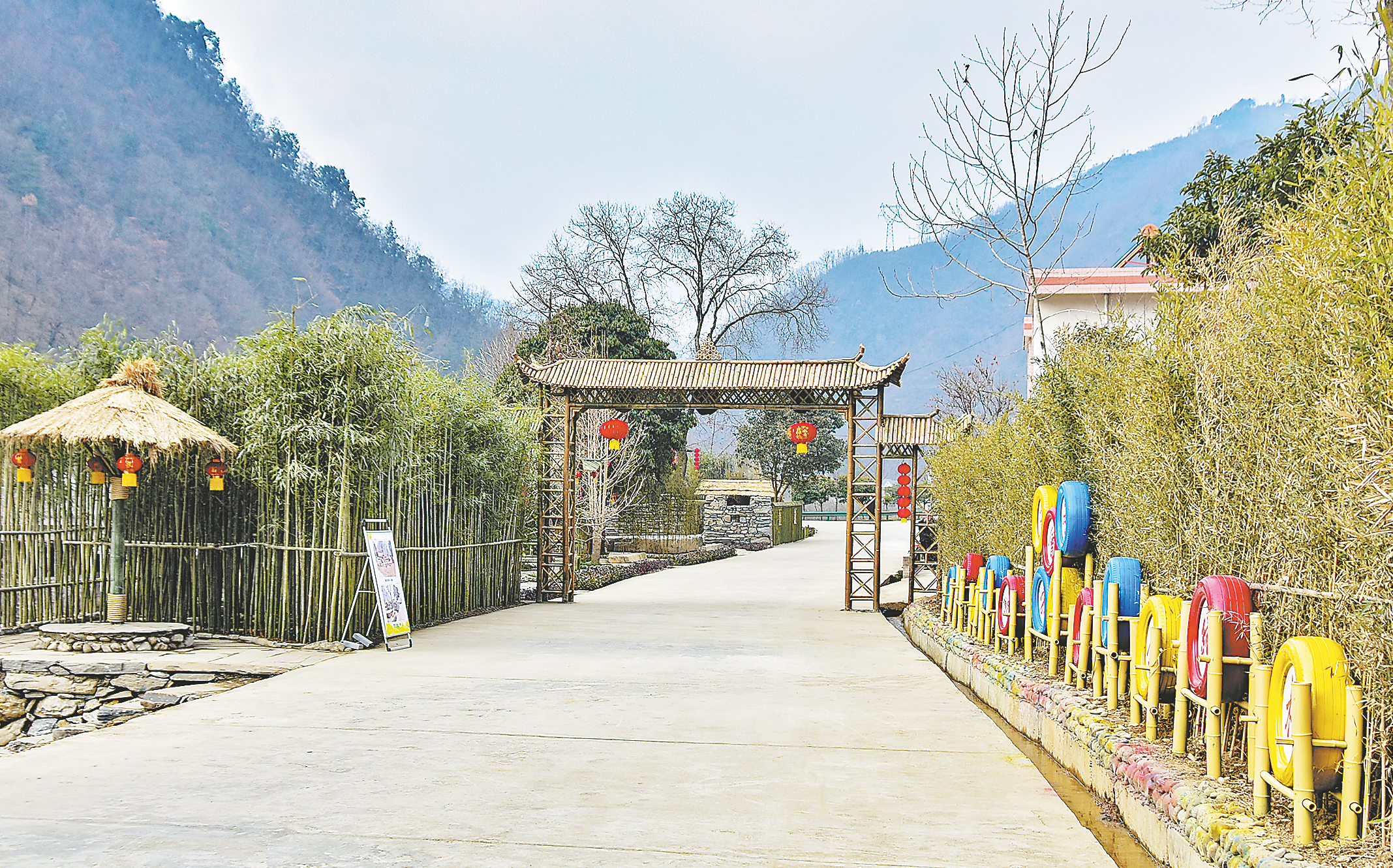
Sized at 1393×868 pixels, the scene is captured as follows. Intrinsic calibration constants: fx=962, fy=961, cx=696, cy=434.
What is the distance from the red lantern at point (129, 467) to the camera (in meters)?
7.62

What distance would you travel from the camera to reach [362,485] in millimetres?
8438

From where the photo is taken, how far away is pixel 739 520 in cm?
2848

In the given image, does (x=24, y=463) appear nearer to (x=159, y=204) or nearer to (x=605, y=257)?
(x=605, y=257)

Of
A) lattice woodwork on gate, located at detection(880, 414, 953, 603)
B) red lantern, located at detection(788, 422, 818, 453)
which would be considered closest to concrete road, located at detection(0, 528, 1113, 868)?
red lantern, located at detection(788, 422, 818, 453)

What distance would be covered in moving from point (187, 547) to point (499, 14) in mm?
9294

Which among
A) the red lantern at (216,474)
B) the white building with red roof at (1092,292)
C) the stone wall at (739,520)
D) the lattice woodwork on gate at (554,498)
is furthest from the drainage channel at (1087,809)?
the stone wall at (739,520)

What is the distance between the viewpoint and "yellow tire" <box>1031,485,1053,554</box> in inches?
258

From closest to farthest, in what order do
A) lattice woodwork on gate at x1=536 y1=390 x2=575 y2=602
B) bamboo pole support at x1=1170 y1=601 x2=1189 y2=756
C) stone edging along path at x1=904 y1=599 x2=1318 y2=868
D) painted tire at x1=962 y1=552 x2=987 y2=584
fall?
stone edging along path at x1=904 y1=599 x2=1318 y2=868 < bamboo pole support at x1=1170 y1=601 x2=1189 y2=756 < painted tire at x1=962 y1=552 x2=987 y2=584 < lattice woodwork on gate at x1=536 y1=390 x2=575 y2=602

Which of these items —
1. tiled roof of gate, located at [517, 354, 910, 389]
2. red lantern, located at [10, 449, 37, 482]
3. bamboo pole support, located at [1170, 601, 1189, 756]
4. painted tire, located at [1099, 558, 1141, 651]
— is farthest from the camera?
tiled roof of gate, located at [517, 354, 910, 389]

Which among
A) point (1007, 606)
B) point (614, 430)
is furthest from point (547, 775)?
point (614, 430)

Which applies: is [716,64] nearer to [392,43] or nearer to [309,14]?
[392,43]

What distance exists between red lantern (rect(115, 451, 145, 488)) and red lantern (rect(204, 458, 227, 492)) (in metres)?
0.51

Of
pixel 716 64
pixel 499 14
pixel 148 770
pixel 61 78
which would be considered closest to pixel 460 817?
pixel 148 770

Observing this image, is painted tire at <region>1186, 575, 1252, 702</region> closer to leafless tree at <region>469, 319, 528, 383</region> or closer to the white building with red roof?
the white building with red roof
